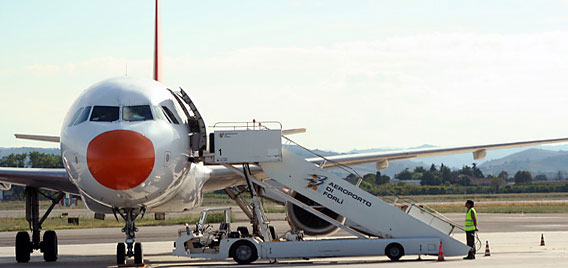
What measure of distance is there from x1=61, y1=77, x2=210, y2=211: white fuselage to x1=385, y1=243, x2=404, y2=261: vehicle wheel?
4.83m

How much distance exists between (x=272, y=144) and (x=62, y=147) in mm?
4619

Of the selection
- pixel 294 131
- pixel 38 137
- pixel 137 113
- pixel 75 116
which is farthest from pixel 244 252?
pixel 38 137

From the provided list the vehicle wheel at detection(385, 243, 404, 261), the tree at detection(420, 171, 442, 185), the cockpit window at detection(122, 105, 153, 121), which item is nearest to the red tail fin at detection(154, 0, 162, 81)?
the cockpit window at detection(122, 105, 153, 121)

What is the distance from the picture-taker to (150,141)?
15.7 m

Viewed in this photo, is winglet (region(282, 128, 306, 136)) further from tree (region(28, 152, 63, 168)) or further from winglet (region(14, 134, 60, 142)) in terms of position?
tree (region(28, 152, 63, 168))

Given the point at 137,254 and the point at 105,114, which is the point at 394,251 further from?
the point at 105,114

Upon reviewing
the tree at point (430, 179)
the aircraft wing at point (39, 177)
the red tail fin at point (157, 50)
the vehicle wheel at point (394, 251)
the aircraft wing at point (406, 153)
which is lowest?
the vehicle wheel at point (394, 251)

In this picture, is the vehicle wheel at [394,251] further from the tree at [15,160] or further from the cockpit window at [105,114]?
the tree at [15,160]

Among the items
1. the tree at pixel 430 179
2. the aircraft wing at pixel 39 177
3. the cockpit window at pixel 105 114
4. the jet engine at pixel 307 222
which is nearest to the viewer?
the cockpit window at pixel 105 114

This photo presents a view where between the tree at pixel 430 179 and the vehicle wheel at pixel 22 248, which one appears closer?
the vehicle wheel at pixel 22 248

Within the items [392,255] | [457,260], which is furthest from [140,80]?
[457,260]

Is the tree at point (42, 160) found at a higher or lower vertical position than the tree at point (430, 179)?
higher

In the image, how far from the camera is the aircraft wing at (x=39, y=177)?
2056cm

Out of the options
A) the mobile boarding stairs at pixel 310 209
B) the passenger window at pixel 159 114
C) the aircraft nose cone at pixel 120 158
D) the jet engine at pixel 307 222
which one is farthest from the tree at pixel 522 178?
the aircraft nose cone at pixel 120 158
